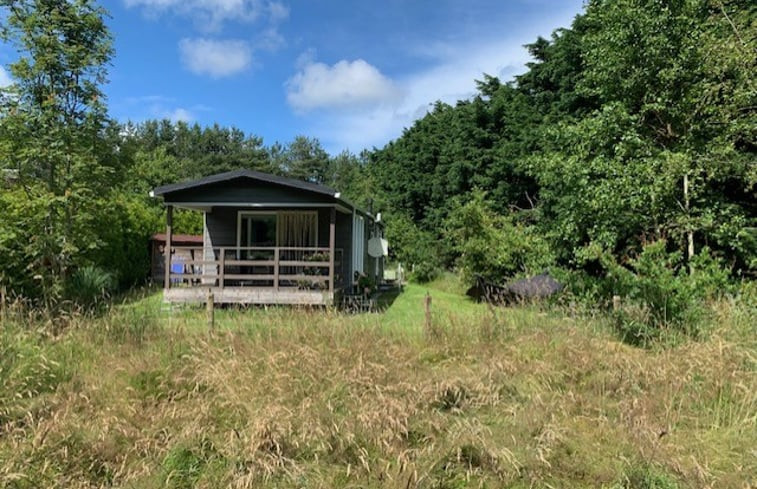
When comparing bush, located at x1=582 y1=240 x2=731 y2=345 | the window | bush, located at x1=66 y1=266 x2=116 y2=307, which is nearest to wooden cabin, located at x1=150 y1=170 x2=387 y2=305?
the window

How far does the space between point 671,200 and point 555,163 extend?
2181 millimetres

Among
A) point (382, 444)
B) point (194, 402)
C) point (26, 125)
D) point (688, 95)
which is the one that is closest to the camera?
point (382, 444)

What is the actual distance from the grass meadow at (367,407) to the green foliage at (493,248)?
930cm

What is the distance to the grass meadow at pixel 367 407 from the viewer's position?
329 centimetres

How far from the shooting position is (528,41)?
20938mm

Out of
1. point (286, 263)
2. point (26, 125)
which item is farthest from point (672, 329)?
point (26, 125)

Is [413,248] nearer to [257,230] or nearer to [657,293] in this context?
[257,230]

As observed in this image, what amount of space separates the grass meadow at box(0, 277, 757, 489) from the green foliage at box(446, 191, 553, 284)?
30.5 feet

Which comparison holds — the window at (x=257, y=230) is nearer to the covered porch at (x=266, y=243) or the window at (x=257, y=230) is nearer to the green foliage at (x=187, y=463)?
the covered porch at (x=266, y=243)

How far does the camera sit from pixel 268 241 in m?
14.1

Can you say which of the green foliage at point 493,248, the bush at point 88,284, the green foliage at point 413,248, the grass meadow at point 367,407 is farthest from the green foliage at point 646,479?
the green foliage at point 413,248

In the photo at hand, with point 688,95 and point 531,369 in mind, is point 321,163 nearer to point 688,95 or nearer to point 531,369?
point 688,95

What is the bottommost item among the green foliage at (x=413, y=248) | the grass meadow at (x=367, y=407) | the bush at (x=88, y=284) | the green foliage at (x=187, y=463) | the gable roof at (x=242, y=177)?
the green foliage at (x=187, y=463)

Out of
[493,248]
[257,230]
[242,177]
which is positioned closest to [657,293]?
[493,248]
